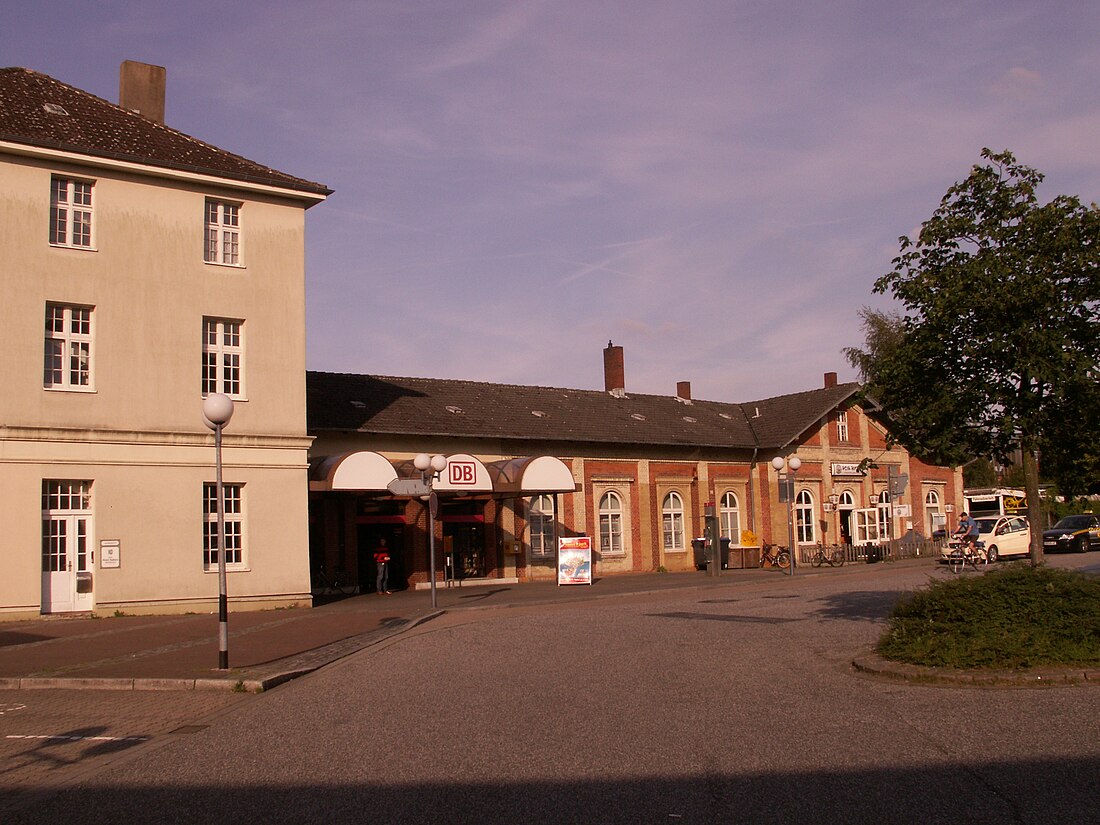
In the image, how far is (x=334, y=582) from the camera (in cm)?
3058

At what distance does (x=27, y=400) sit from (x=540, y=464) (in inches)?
558

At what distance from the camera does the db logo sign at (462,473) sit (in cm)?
2988

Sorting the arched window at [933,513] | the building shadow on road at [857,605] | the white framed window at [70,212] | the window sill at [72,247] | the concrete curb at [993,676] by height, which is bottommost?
the building shadow on road at [857,605]

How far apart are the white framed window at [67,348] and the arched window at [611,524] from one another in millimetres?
19348

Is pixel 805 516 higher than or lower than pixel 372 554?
higher

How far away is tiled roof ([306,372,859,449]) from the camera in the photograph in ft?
108

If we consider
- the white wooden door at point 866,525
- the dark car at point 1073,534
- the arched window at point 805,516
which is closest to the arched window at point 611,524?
the arched window at point 805,516

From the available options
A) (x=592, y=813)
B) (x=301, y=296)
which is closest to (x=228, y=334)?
(x=301, y=296)

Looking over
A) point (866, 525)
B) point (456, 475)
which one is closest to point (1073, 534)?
point (866, 525)

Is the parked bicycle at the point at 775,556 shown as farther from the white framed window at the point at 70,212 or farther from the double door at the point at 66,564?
the white framed window at the point at 70,212

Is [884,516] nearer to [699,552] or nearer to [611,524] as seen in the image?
[699,552]

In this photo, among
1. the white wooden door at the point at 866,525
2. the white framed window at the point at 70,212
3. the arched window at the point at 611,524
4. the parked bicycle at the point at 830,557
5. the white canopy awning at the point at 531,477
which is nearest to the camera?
the white framed window at the point at 70,212

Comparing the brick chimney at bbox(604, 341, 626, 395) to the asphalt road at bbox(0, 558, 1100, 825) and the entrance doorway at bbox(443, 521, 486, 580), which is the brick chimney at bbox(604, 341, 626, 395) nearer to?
the entrance doorway at bbox(443, 521, 486, 580)

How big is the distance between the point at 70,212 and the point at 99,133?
218cm
